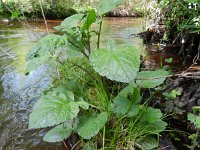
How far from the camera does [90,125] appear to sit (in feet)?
4.48

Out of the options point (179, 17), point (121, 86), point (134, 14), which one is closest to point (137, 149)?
point (121, 86)

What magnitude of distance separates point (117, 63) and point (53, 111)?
37 cm

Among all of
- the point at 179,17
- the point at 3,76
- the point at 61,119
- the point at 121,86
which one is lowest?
the point at 3,76

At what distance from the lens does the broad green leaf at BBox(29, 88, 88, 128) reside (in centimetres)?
117

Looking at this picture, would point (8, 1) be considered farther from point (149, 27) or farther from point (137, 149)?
point (137, 149)

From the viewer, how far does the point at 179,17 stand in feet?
11.5

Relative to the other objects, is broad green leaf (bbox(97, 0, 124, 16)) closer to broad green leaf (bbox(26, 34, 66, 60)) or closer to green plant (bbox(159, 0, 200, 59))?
broad green leaf (bbox(26, 34, 66, 60))

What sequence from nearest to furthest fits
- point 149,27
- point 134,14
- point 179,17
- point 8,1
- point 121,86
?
point 121,86 → point 179,17 → point 149,27 → point 8,1 → point 134,14

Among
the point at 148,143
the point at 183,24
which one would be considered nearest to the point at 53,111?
the point at 148,143

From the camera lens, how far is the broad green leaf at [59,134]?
142 centimetres

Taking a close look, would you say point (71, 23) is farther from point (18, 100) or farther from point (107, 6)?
point (18, 100)

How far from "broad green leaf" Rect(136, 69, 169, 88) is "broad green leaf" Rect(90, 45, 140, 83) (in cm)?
22

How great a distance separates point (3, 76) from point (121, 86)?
5.90 feet

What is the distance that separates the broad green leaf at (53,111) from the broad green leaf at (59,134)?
18 centimetres
